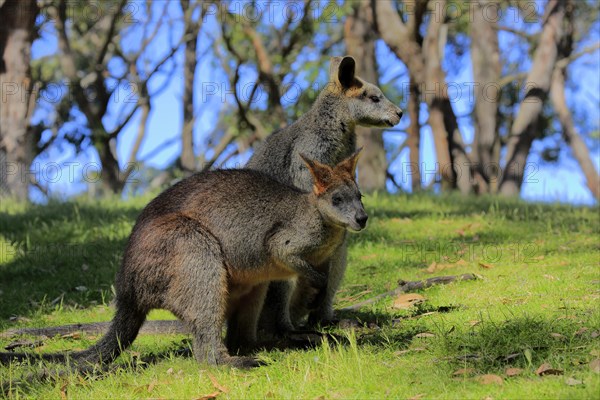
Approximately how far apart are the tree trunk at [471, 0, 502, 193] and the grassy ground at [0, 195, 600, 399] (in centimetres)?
598

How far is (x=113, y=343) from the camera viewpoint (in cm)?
591

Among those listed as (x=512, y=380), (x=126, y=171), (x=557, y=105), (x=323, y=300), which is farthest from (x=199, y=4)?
(x=512, y=380)

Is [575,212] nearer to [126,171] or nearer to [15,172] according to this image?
[15,172]

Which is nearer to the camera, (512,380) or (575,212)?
(512,380)

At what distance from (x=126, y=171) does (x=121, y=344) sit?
59.8 ft

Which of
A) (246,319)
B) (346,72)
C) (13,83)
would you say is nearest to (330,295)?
(246,319)

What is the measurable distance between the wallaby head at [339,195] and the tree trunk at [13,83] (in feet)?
32.3

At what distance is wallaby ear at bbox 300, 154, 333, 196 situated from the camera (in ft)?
19.1

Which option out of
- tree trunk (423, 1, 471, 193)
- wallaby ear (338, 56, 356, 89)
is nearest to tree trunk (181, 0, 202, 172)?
tree trunk (423, 1, 471, 193)

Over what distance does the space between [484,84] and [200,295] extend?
1428 centimetres

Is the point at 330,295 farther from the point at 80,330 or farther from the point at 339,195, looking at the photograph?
the point at 80,330

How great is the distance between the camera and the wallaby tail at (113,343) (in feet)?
19.2

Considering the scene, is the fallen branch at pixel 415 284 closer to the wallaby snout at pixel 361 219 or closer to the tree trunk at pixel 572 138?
the wallaby snout at pixel 361 219

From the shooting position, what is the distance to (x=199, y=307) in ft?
18.5
